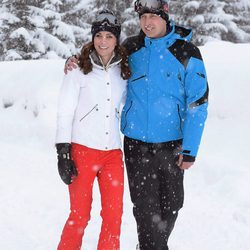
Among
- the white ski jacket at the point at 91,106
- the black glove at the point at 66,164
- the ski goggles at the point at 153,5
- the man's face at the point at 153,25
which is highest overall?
the ski goggles at the point at 153,5

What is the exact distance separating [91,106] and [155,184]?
3.28 feet

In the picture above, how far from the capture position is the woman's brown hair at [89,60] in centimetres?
382

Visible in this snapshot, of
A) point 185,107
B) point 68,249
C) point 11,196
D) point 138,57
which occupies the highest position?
point 138,57

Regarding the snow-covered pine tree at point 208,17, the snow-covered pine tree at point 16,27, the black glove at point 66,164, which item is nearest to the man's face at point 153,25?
the black glove at point 66,164

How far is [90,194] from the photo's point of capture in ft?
13.0

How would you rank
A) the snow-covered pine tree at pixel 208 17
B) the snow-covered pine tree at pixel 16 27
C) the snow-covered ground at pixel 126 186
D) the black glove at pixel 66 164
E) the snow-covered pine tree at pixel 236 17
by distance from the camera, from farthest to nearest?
1. the snow-covered pine tree at pixel 236 17
2. the snow-covered pine tree at pixel 208 17
3. the snow-covered pine tree at pixel 16 27
4. the snow-covered ground at pixel 126 186
5. the black glove at pixel 66 164

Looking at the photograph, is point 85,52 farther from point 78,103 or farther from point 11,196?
point 11,196

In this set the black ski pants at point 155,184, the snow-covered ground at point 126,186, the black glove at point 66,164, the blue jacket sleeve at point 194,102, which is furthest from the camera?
the snow-covered ground at point 126,186

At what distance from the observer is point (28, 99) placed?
10.1 metres

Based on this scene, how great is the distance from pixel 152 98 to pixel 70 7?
2448cm

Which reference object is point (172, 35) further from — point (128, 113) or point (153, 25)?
point (128, 113)

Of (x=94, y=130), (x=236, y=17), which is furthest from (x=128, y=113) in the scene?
(x=236, y=17)

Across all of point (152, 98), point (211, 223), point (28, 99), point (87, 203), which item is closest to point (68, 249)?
point (87, 203)

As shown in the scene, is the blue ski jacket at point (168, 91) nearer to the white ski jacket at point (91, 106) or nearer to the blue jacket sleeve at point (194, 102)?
the blue jacket sleeve at point (194, 102)
